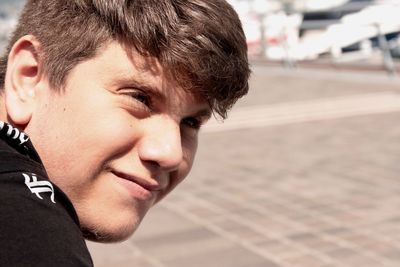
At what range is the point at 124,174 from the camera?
1.32 meters

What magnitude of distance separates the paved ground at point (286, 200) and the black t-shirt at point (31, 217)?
3669 mm

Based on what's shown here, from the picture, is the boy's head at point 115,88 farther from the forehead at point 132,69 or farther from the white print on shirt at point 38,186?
the white print on shirt at point 38,186

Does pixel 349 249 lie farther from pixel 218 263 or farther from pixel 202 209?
pixel 202 209

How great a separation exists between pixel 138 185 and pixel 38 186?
11.1 inches

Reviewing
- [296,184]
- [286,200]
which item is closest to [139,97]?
[286,200]

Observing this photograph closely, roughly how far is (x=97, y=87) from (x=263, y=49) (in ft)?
58.0

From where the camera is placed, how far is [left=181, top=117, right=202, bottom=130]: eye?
142cm

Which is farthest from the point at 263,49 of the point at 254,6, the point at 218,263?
the point at 218,263

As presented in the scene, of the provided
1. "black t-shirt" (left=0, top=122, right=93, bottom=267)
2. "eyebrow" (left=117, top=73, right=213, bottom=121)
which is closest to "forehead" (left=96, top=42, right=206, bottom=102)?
"eyebrow" (left=117, top=73, right=213, bottom=121)

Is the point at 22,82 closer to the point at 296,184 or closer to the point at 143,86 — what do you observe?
the point at 143,86

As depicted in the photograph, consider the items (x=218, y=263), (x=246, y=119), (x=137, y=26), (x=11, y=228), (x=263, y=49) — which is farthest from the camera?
(x=263, y=49)

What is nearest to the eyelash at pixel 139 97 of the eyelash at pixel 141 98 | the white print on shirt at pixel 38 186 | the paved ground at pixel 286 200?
the eyelash at pixel 141 98

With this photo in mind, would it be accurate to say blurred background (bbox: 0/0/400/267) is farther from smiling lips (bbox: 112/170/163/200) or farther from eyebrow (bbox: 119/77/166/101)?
smiling lips (bbox: 112/170/163/200)

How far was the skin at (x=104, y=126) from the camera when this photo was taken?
128 centimetres
